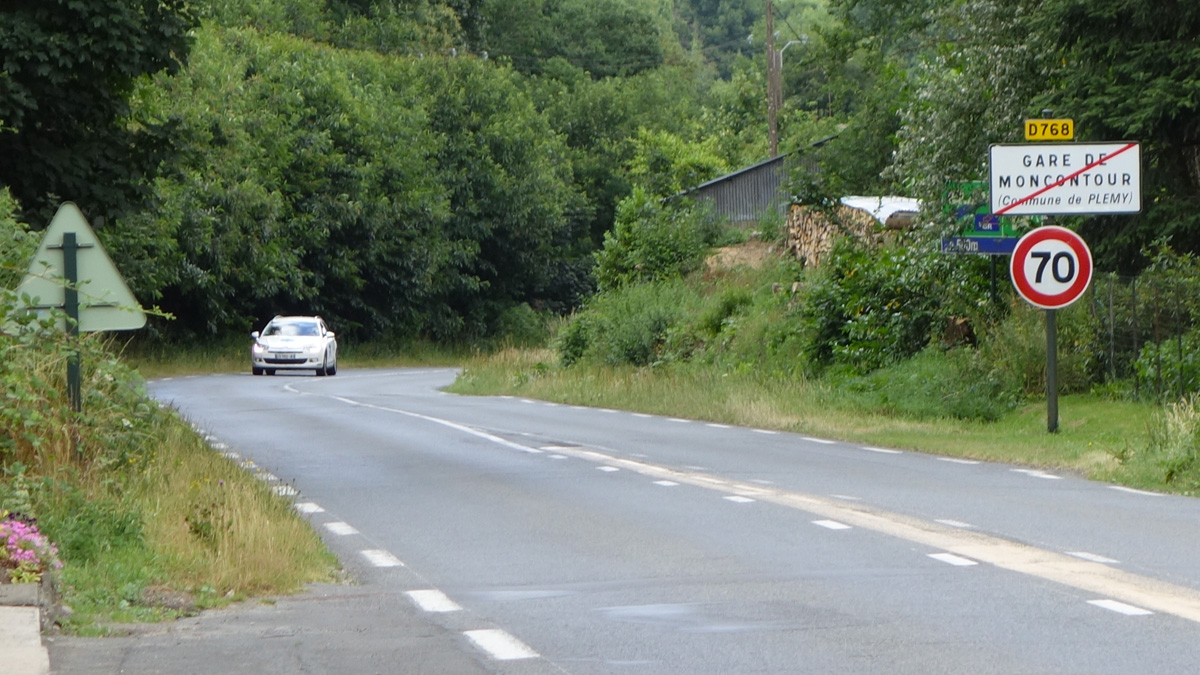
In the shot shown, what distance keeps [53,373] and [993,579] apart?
282 inches

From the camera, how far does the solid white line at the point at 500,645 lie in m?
7.09

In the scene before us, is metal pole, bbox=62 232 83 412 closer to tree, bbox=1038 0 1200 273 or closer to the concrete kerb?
the concrete kerb

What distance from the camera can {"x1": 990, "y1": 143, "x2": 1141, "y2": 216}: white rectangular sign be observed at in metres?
18.2

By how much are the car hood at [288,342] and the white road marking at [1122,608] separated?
36.6 metres

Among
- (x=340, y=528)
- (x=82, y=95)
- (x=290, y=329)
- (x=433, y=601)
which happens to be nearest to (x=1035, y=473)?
(x=340, y=528)

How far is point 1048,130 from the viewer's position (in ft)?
61.5

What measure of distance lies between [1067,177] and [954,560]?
9940 millimetres

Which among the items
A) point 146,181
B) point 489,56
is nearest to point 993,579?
point 146,181

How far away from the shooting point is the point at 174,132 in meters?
21.5

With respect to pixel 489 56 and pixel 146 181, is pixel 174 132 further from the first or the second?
pixel 489 56

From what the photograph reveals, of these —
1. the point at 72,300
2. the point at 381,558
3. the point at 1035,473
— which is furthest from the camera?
the point at 1035,473

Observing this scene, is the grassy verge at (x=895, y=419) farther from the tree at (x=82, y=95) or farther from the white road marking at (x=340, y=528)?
the tree at (x=82, y=95)

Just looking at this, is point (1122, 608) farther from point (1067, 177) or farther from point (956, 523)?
point (1067, 177)

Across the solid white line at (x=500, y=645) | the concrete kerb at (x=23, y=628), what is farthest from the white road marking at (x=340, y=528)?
the solid white line at (x=500, y=645)
